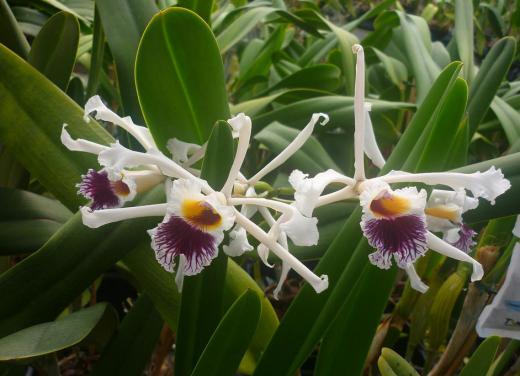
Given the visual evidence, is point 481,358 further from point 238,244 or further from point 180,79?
point 180,79

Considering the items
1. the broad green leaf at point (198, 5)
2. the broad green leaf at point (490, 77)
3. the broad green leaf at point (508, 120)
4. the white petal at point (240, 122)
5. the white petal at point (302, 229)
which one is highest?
the white petal at point (240, 122)

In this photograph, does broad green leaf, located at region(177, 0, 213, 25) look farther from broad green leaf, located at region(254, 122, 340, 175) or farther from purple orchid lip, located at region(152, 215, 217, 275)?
purple orchid lip, located at region(152, 215, 217, 275)

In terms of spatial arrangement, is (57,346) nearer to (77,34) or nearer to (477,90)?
(77,34)

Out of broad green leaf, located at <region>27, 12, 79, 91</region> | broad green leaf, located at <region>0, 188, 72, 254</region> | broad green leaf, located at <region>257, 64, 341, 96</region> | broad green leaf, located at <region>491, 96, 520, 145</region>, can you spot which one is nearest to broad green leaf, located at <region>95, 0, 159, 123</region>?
broad green leaf, located at <region>27, 12, 79, 91</region>

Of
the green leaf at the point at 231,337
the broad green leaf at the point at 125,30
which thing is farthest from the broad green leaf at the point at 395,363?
the broad green leaf at the point at 125,30

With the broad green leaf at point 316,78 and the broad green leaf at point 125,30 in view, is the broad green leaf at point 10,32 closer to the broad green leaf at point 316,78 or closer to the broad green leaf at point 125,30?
the broad green leaf at point 125,30

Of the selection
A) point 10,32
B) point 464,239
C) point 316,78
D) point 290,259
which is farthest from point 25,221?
point 316,78
